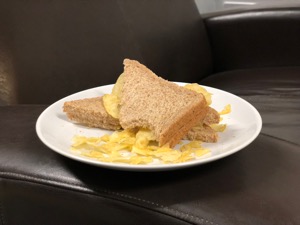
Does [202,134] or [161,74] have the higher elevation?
[202,134]

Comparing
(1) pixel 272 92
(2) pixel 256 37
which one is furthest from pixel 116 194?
(2) pixel 256 37

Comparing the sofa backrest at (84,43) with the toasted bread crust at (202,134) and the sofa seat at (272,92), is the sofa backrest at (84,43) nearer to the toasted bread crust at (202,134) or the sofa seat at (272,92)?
the sofa seat at (272,92)

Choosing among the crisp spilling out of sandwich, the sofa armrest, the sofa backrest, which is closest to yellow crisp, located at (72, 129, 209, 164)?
the crisp spilling out of sandwich

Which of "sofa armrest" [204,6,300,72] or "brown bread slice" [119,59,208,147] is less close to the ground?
"brown bread slice" [119,59,208,147]

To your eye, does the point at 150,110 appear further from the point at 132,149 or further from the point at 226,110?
the point at 226,110

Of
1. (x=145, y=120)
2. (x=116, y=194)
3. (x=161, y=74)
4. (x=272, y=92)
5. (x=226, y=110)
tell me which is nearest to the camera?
(x=116, y=194)

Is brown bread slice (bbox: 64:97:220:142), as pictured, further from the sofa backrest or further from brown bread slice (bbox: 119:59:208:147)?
the sofa backrest

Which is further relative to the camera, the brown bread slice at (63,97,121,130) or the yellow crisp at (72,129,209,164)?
the brown bread slice at (63,97,121,130)
